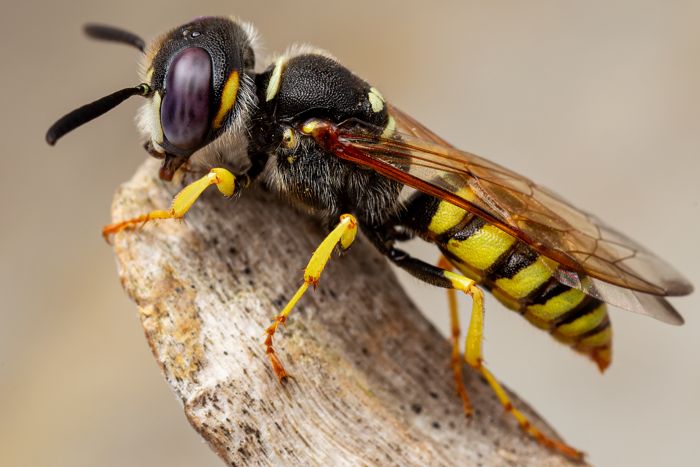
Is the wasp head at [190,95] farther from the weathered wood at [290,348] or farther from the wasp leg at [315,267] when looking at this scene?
the wasp leg at [315,267]

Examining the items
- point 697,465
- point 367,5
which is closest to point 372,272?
point 697,465

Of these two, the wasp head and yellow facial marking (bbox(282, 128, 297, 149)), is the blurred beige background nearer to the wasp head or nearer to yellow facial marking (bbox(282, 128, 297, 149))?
yellow facial marking (bbox(282, 128, 297, 149))

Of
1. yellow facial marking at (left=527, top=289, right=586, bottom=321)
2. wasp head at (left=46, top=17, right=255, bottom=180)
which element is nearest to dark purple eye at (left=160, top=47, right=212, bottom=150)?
wasp head at (left=46, top=17, right=255, bottom=180)

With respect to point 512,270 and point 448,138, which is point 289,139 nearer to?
point 512,270

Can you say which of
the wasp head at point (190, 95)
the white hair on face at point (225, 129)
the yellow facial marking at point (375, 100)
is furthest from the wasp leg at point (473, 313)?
the wasp head at point (190, 95)

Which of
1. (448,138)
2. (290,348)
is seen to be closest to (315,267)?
(290,348)
